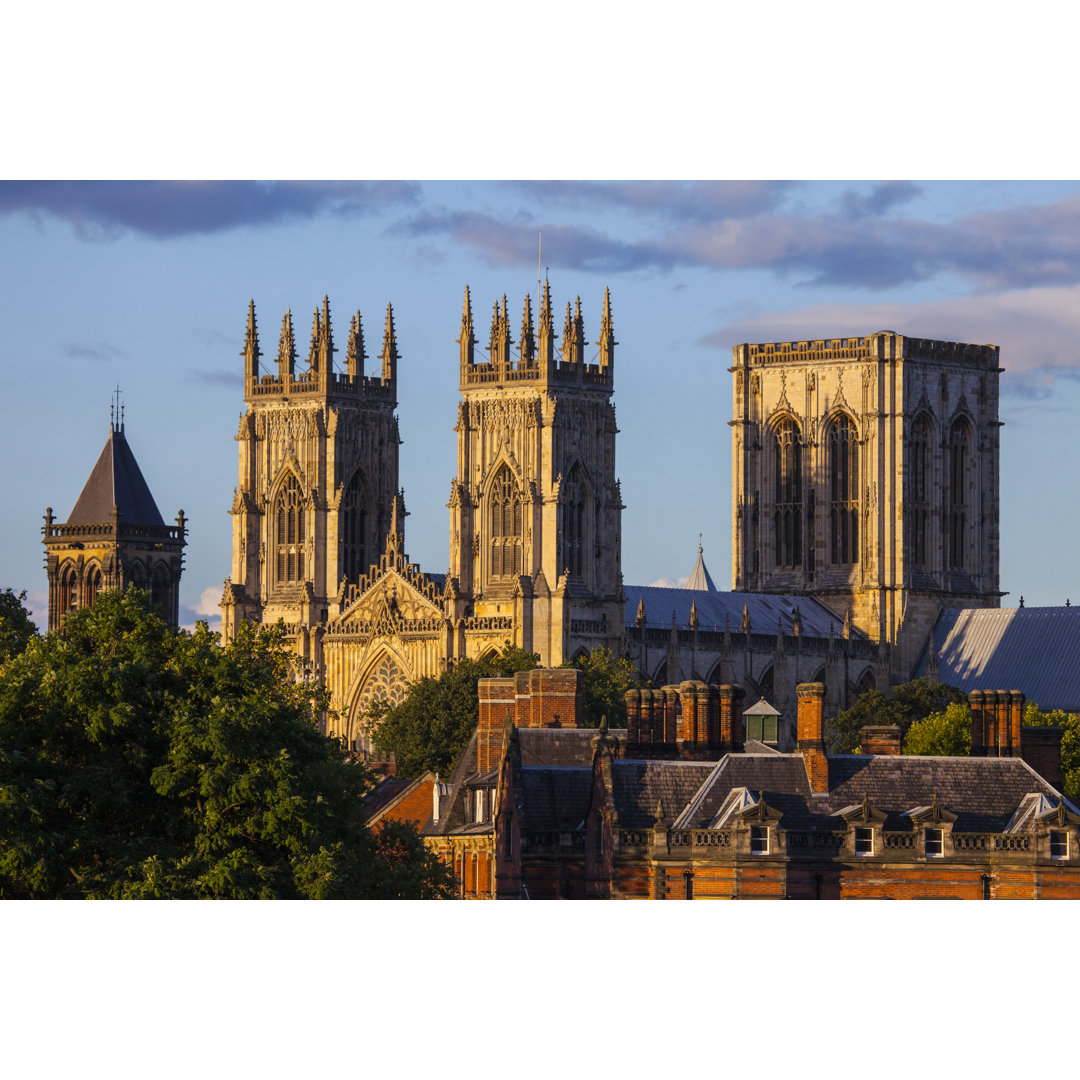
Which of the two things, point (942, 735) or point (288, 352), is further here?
point (288, 352)

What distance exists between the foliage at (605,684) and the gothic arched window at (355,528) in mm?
19463

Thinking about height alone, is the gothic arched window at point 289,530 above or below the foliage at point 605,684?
above

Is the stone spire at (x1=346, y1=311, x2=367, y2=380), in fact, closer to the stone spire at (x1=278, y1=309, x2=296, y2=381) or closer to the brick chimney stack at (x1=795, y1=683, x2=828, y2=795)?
the stone spire at (x1=278, y1=309, x2=296, y2=381)

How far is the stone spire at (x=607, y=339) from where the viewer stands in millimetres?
145375

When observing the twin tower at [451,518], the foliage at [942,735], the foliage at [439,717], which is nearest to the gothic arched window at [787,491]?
the twin tower at [451,518]

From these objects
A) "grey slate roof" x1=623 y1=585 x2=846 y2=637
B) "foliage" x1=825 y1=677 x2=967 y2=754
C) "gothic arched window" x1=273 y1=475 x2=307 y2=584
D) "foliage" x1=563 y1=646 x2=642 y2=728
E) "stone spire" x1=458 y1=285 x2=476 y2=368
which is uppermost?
"stone spire" x1=458 y1=285 x2=476 y2=368

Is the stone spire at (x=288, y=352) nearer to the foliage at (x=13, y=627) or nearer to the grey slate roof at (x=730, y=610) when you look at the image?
the grey slate roof at (x=730, y=610)

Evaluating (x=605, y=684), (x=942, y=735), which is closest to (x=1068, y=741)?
(x=942, y=735)

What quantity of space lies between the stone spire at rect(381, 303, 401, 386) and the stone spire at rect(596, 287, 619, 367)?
1502cm

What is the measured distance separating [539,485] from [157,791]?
279 feet

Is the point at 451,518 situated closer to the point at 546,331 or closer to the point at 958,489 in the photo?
the point at 546,331

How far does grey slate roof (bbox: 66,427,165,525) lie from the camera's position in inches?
7387

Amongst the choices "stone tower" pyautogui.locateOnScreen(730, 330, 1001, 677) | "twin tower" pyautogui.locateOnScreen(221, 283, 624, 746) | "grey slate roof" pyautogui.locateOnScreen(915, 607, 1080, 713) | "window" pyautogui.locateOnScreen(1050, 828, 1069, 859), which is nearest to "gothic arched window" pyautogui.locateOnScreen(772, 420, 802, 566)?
"stone tower" pyautogui.locateOnScreen(730, 330, 1001, 677)

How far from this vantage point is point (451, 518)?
144000 mm
